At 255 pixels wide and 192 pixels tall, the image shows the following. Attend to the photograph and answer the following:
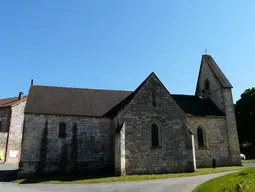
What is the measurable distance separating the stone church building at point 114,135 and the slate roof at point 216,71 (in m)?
6.56

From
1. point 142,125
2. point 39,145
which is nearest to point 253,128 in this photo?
point 142,125

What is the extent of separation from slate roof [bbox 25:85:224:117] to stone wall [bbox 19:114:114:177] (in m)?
0.76

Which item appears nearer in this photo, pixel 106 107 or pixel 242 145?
pixel 106 107

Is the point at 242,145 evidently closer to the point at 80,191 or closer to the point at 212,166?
the point at 212,166

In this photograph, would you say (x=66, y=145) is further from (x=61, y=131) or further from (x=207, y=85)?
(x=207, y=85)

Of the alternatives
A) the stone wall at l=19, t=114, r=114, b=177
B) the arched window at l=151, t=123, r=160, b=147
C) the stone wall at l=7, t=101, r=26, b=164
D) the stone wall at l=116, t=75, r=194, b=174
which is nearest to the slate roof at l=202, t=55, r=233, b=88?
the stone wall at l=116, t=75, r=194, b=174

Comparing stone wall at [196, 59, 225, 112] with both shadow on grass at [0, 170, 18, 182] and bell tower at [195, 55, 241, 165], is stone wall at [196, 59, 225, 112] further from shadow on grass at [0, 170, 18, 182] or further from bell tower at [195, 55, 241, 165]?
shadow on grass at [0, 170, 18, 182]

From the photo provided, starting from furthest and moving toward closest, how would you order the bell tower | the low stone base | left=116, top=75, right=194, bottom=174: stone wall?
the bell tower → the low stone base → left=116, top=75, right=194, bottom=174: stone wall

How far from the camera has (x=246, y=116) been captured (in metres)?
38.7

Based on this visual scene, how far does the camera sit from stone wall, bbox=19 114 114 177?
19.9 meters

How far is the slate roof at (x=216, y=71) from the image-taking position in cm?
2787

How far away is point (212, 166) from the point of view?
78.4 feet

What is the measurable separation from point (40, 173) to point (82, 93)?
9.39 metres

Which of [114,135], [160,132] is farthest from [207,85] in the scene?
[114,135]
